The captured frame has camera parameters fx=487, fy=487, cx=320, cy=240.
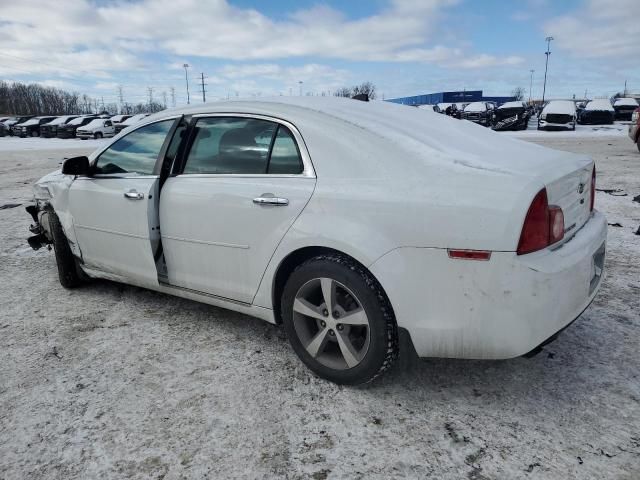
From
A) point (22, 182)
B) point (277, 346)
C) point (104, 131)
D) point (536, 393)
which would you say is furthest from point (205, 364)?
point (104, 131)

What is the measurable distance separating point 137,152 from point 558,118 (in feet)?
84.4

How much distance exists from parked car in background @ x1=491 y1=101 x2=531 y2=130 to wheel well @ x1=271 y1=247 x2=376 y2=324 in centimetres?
2623

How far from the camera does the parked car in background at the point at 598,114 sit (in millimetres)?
27250

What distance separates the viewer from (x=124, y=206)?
11.1 feet

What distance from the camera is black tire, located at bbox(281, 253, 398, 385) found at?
7.72 ft

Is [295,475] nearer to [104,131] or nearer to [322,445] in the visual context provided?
[322,445]

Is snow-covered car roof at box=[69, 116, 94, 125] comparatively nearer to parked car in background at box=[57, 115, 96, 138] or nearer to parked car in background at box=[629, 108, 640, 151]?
parked car in background at box=[57, 115, 96, 138]

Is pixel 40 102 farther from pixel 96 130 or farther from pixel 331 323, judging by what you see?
pixel 331 323

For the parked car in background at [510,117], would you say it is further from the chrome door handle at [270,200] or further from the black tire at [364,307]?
the black tire at [364,307]

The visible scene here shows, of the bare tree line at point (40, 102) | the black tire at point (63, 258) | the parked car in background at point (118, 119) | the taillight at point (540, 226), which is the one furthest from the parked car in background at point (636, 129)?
the bare tree line at point (40, 102)

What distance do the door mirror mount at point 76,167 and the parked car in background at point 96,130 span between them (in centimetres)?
2854

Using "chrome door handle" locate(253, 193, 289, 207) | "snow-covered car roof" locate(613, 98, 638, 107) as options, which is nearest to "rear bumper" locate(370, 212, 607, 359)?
"chrome door handle" locate(253, 193, 289, 207)

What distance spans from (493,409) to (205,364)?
1635 millimetres

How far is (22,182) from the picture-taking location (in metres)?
11.1
